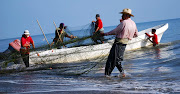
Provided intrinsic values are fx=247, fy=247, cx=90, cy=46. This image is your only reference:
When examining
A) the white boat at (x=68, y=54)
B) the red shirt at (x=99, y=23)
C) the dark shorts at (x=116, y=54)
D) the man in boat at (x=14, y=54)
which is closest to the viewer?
the dark shorts at (x=116, y=54)

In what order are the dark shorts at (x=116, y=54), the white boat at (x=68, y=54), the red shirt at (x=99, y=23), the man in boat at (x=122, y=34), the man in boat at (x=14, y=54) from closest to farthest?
the man in boat at (x=122, y=34), the dark shorts at (x=116, y=54), the man in boat at (x=14, y=54), the white boat at (x=68, y=54), the red shirt at (x=99, y=23)

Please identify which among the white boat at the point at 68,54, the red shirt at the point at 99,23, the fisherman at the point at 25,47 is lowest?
the white boat at the point at 68,54

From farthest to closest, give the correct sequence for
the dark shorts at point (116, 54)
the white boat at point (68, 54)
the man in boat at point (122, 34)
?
the white boat at point (68, 54) < the dark shorts at point (116, 54) < the man in boat at point (122, 34)

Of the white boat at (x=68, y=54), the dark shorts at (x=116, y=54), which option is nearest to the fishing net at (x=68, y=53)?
the white boat at (x=68, y=54)

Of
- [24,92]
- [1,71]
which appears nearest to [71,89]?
[24,92]

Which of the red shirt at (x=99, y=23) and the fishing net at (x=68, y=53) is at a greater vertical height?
the red shirt at (x=99, y=23)

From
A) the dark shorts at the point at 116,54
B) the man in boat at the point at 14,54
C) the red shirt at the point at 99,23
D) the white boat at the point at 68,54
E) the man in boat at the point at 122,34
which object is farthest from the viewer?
the red shirt at the point at 99,23

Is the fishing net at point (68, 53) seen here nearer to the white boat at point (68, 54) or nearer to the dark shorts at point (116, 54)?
A: the white boat at point (68, 54)

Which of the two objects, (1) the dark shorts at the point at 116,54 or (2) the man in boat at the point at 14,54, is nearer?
(1) the dark shorts at the point at 116,54

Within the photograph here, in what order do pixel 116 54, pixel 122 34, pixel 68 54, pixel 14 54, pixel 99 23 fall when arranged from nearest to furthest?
1. pixel 122 34
2. pixel 116 54
3. pixel 14 54
4. pixel 68 54
5. pixel 99 23

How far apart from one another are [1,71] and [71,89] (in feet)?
14.4

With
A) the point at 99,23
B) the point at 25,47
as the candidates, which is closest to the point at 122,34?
the point at 25,47

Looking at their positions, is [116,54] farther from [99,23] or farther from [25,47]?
[99,23]

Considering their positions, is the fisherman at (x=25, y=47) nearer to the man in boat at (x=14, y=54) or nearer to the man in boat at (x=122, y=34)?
the man in boat at (x=14, y=54)
